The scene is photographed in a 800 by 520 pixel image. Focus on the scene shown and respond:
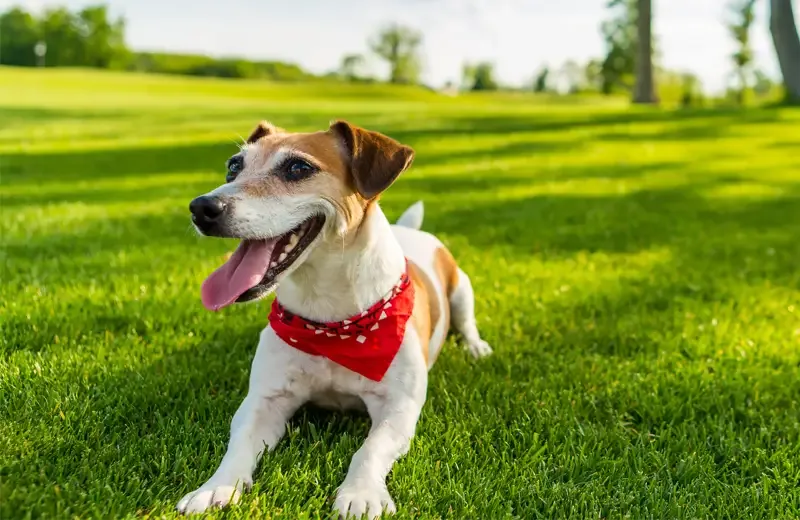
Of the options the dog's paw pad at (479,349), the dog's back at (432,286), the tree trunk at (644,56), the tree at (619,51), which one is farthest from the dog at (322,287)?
the tree at (619,51)

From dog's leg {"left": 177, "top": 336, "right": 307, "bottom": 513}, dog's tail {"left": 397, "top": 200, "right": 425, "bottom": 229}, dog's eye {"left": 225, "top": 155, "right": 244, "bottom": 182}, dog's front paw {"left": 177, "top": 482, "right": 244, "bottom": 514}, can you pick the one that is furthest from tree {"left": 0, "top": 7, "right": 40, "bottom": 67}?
dog's front paw {"left": 177, "top": 482, "right": 244, "bottom": 514}

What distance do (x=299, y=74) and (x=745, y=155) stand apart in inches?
3074

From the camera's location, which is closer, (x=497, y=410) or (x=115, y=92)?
(x=497, y=410)

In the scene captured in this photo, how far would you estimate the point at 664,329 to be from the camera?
5.25 metres

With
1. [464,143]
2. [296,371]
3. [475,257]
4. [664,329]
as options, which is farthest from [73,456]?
[464,143]

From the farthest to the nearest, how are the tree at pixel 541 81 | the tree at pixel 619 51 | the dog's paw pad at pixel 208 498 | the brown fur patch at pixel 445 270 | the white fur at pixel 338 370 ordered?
the tree at pixel 541 81 → the tree at pixel 619 51 → the brown fur patch at pixel 445 270 → the white fur at pixel 338 370 → the dog's paw pad at pixel 208 498

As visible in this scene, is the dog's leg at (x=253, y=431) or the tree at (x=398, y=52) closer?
the dog's leg at (x=253, y=431)

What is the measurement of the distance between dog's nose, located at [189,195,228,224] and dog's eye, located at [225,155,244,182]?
0.59m

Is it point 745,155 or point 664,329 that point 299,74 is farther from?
point 664,329

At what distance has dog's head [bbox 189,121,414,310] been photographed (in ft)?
10.1

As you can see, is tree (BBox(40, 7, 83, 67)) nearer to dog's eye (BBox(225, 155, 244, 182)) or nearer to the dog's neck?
dog's eye (BBox(225, 155, 244, 182))

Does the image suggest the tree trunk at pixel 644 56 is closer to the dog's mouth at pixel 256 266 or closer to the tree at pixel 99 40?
the dog's mouth at pixel 256 266

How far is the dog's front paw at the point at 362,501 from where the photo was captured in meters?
2.85

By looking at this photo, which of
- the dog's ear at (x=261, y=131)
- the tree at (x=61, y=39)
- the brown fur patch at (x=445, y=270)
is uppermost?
the tree at (x=61, y=39)
